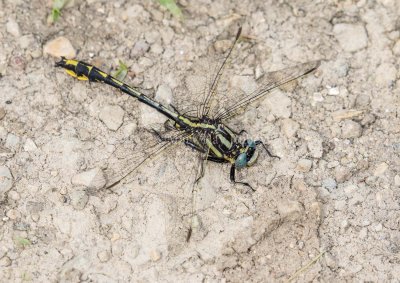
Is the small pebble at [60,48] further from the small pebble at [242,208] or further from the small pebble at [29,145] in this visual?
the small pebble at [242,208]

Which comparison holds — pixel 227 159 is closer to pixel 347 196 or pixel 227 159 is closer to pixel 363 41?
pixel 347 196

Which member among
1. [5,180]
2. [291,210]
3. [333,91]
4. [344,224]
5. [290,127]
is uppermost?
[5,180]

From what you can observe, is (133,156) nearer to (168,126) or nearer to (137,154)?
(137,154)

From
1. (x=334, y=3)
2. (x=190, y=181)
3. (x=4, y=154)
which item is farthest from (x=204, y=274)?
(x=334, y=3)

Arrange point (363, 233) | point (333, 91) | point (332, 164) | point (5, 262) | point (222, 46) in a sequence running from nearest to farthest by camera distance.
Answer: point (5, 262)
point (363, 233)
point (332, 164)
point (333, 91)
point (222, 46)

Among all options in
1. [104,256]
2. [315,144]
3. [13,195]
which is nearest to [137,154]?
[104,256]

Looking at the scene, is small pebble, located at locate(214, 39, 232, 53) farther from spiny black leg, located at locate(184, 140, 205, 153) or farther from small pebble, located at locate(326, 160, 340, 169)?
small pebble, located at locate(326, 160, 340, 169)

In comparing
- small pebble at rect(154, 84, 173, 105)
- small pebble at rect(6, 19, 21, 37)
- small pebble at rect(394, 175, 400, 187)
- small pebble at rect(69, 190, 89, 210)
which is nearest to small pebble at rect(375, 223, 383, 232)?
small pebble at rect(394, 175, 400, 187)
